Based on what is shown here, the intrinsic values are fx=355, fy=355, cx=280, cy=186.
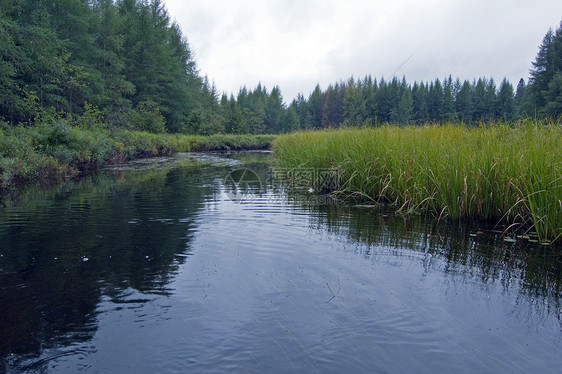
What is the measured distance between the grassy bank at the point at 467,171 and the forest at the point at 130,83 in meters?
1.09

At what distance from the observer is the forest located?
16.6 m

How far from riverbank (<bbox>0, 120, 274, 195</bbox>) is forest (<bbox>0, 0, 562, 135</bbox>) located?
2.28m

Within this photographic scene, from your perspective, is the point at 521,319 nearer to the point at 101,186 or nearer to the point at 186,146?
the point at 101,186

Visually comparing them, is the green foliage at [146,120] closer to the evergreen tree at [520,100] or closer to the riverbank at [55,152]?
the riverbank at [55,152]

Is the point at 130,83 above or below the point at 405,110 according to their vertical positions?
above

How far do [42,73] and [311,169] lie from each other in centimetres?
1707

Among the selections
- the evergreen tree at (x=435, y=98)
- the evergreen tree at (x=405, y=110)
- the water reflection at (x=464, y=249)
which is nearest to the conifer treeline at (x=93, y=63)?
the water reflection at (x=464, y=249)

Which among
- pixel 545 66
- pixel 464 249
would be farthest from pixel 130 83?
pixel 545 66

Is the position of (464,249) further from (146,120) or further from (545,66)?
(545,66)

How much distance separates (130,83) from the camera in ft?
92.8

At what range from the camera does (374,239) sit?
488 cm

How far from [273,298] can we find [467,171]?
12.2 ft

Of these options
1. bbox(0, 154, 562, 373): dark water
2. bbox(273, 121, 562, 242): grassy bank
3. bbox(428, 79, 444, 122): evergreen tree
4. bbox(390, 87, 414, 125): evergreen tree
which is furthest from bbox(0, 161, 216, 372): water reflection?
bbox(428, 79, 444, 122): evergreen tree

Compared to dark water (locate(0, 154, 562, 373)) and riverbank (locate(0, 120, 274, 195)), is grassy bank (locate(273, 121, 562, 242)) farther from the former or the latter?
riverbank (locate(0, 120, 274, 195))
